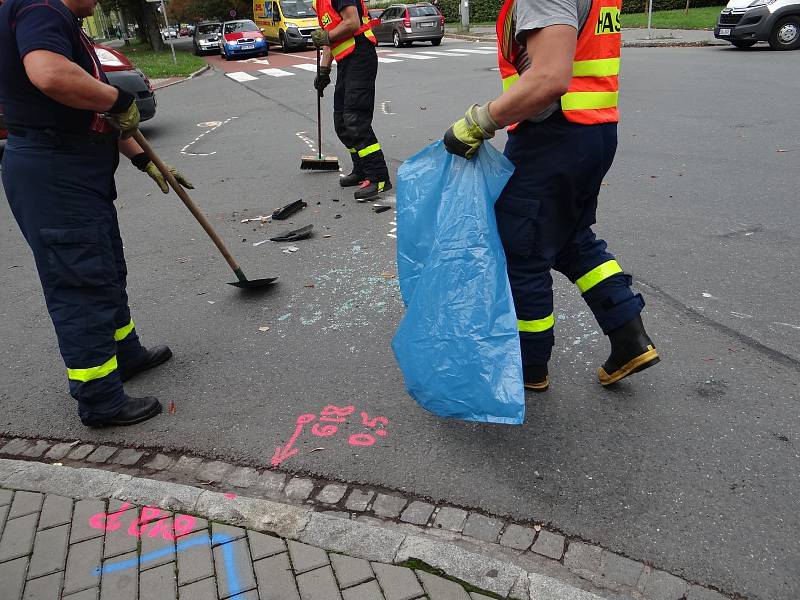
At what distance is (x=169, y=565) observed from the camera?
2078 millimetres

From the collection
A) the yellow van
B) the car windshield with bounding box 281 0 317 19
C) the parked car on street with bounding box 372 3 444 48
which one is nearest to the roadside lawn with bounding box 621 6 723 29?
the parked car on street with bounding box 372 3 444 48

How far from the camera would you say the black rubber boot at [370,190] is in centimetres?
575

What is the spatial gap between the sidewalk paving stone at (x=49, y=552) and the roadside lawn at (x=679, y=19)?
2172 cm

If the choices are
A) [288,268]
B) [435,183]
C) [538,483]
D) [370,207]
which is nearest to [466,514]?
[538,483]

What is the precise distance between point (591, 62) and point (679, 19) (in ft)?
76.8

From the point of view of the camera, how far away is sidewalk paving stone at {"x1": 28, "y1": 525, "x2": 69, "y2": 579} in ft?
6.91

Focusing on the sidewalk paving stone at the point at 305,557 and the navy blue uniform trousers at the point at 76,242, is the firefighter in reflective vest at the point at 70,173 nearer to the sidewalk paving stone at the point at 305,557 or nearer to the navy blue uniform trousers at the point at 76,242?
the navy blue uniform trousers at the point at 76,242

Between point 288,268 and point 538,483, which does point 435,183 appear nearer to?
point 538,483

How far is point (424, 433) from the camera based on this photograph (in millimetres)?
2664

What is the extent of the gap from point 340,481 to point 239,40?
24.8 meters

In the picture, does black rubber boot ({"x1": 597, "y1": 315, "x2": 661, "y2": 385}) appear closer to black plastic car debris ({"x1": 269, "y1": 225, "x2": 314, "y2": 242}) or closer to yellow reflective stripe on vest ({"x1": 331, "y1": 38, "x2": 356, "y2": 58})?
black plastic car debris ({"x1": 269, "y1": 225, "x2": 314, "y2": 242})

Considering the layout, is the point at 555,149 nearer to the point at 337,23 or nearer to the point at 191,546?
the point at 191,546

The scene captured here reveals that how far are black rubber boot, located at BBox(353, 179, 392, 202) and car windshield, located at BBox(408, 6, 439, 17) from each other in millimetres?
18798

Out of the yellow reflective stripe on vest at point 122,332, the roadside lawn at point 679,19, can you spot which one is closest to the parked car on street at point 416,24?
the roadside lawn at point 679,19
